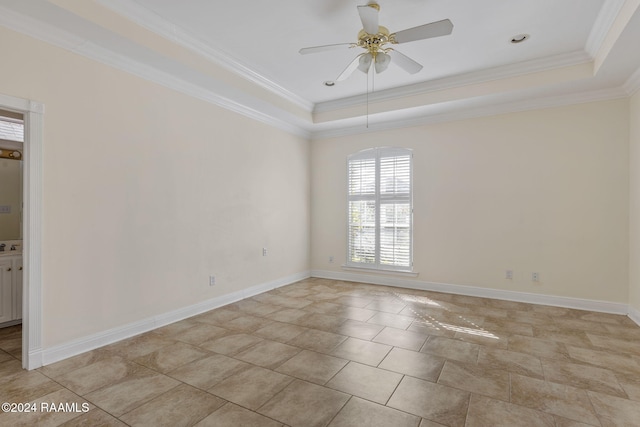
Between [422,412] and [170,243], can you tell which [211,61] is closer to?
[170,243]

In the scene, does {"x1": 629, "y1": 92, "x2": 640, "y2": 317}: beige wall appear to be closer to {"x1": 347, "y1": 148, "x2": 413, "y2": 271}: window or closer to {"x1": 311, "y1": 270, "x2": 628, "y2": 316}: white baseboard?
{"x1": 311, "y1": 270, "x2": 628, "y2": 316}: white baseboard

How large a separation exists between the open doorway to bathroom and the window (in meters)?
4.64

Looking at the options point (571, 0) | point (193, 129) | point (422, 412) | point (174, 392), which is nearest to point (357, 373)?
point (422, 412)

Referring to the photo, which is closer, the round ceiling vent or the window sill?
the round ceiling vent

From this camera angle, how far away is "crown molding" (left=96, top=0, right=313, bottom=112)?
9.36ft

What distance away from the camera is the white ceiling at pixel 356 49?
9.37ft

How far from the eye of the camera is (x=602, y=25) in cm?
311

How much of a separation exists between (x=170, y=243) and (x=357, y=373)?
2566mm

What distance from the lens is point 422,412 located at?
6.93 ft

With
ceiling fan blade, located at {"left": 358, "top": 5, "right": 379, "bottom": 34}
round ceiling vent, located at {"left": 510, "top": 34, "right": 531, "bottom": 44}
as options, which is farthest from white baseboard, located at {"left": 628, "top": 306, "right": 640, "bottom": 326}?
ceiling fan blade, located at {"left": 358, "top": 5, "right": 379, "bottom": 34}

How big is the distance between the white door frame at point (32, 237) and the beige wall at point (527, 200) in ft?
15.1

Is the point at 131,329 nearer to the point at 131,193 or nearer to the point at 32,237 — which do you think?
the point at 32,237

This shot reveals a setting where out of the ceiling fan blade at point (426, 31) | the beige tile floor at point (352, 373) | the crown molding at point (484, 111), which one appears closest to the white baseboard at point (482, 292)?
the beige tile floor at point (352, 373)

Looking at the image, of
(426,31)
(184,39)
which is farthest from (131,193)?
(426,31)
